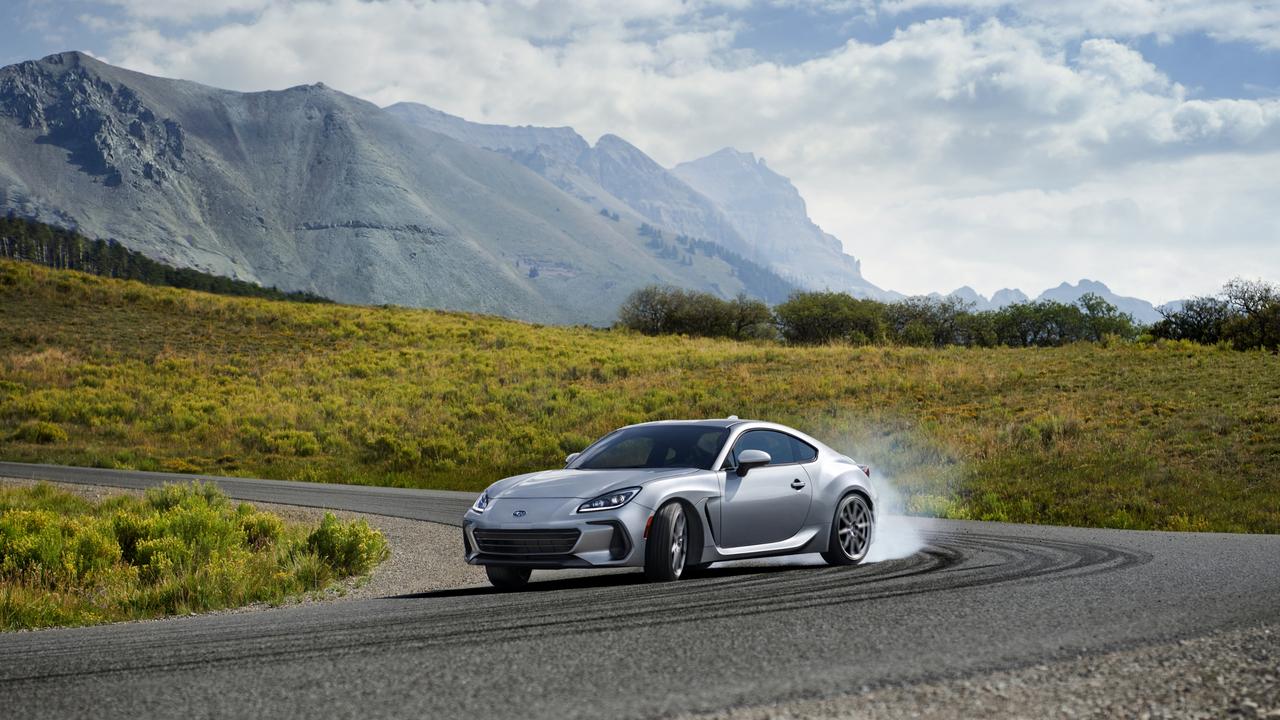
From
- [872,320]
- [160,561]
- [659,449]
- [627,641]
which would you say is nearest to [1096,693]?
[627,641]

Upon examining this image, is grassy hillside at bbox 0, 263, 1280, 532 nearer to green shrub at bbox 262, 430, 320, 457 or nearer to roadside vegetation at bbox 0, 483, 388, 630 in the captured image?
green shrub at bbox 262, 430, 320, 457

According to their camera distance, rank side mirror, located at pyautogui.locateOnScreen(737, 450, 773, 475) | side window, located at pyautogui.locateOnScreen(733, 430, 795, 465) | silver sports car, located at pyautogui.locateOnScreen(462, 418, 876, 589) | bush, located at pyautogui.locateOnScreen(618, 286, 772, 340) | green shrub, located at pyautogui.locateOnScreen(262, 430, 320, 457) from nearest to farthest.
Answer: silver sports car, located at pyautogui.locateOnScreen(462, 418, 876, 589) < side mirror, located at pyautogui.locateOnScreen(737, 450, 773, 475) < side window, located at pyautogui.locateOnScreen(733, 430, 795, 465) < green shrub, located at pyautogui.locateOnScreen(262, 430, 320, 457) < bush, located at pyautogui.locateOnScreen(618, 286, 772, 340)

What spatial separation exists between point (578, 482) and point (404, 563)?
15.1 ft

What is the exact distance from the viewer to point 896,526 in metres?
16.1

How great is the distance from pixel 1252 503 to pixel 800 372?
2374 centimetres

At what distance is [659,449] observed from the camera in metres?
10.2

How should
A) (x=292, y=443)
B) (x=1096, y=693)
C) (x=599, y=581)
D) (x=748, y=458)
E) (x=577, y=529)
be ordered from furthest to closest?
(x=292, y=443)
(x=599, y=581)
(x=748, y=458)
(x=577, y=529)
(x=1096, y=693)

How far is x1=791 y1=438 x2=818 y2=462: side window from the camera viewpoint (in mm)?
10734

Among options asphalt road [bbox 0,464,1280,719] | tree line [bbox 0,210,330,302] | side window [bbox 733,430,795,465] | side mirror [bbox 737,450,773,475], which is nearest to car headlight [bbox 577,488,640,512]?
asphalt road [bbox 0,464,1280,719]

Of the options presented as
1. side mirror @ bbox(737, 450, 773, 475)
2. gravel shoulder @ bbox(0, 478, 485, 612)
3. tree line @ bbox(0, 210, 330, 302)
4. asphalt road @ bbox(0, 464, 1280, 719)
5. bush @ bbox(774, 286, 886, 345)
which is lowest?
gravel shoulder @ bbox(0, 478, 485, 612)

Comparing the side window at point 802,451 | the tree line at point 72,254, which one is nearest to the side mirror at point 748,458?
the side window at point 802,451

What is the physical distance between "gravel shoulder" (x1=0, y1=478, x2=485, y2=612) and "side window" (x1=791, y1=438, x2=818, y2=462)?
3.57m

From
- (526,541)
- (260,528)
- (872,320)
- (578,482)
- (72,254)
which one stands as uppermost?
(72,254)

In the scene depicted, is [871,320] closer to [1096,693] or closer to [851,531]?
[851,531]
